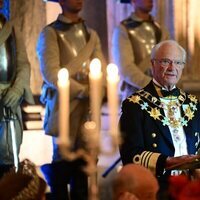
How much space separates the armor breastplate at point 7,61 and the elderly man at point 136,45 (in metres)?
0.83

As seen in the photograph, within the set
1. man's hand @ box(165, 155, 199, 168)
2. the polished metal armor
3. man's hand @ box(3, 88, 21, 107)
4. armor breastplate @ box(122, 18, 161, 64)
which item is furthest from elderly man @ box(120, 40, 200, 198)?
armor breastplate @ box(122, 18, 161, 64)

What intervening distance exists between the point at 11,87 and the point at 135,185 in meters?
2.83

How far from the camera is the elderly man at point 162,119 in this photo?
3.67 m

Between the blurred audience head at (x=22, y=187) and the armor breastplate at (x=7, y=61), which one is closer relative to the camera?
the blurred audience head at (x=22, y=187)

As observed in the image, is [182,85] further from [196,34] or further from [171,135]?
[171,135]

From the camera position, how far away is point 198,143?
3.81 metres

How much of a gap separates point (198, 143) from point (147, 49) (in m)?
A: 1.93

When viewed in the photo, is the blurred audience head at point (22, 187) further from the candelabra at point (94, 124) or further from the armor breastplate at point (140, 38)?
the armor breastplate at point (140, 38)

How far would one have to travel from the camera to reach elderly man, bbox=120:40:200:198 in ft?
12.0

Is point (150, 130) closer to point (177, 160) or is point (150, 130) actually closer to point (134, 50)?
point (177, 160)

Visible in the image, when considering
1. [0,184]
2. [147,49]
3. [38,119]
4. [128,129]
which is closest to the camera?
[0,184]

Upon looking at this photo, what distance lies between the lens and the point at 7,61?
16.8 feet

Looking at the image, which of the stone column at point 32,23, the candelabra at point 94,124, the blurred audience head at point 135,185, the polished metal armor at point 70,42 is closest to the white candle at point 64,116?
the candelabra at point 94,124

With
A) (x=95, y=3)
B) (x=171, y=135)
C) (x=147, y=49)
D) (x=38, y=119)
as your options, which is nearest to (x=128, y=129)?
(x=171, y=135)
